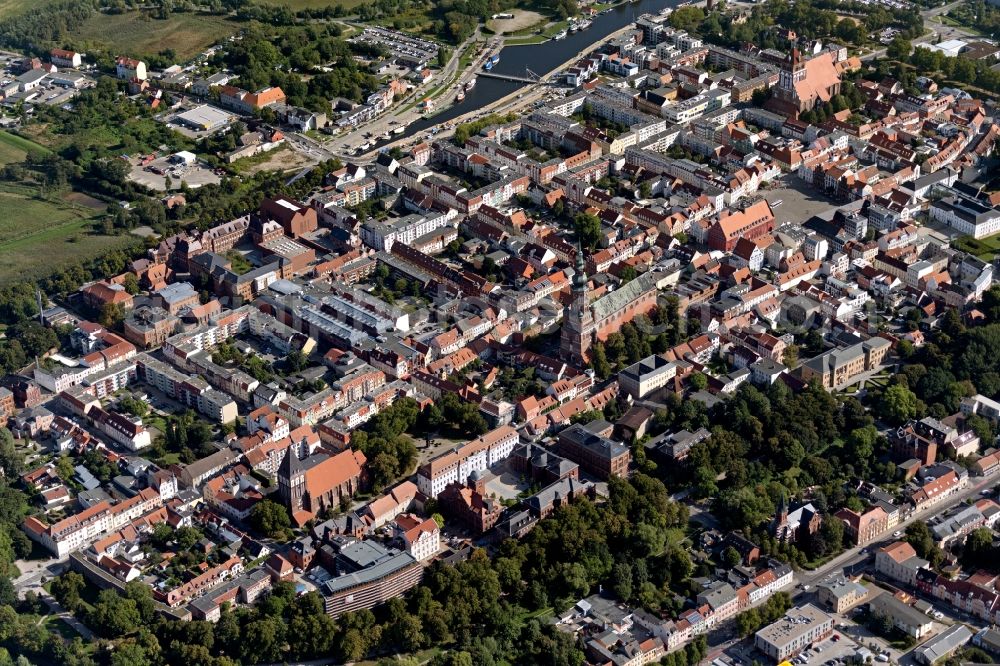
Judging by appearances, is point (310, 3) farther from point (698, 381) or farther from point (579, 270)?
point (698, 381)

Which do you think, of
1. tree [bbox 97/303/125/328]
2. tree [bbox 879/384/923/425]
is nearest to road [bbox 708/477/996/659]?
tree [bbox 879/384/923/425]

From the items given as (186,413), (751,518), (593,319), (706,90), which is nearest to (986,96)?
(706,90)

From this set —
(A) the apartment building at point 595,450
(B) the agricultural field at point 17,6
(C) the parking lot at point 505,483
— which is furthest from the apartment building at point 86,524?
(B) the agricultural field at point 17,6

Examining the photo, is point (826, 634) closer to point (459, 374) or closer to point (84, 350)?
point (459, 374)

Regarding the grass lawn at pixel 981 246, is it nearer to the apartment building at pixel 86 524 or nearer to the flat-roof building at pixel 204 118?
the apartment building at pixel 86 524

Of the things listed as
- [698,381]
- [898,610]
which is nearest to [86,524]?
[698,381]
